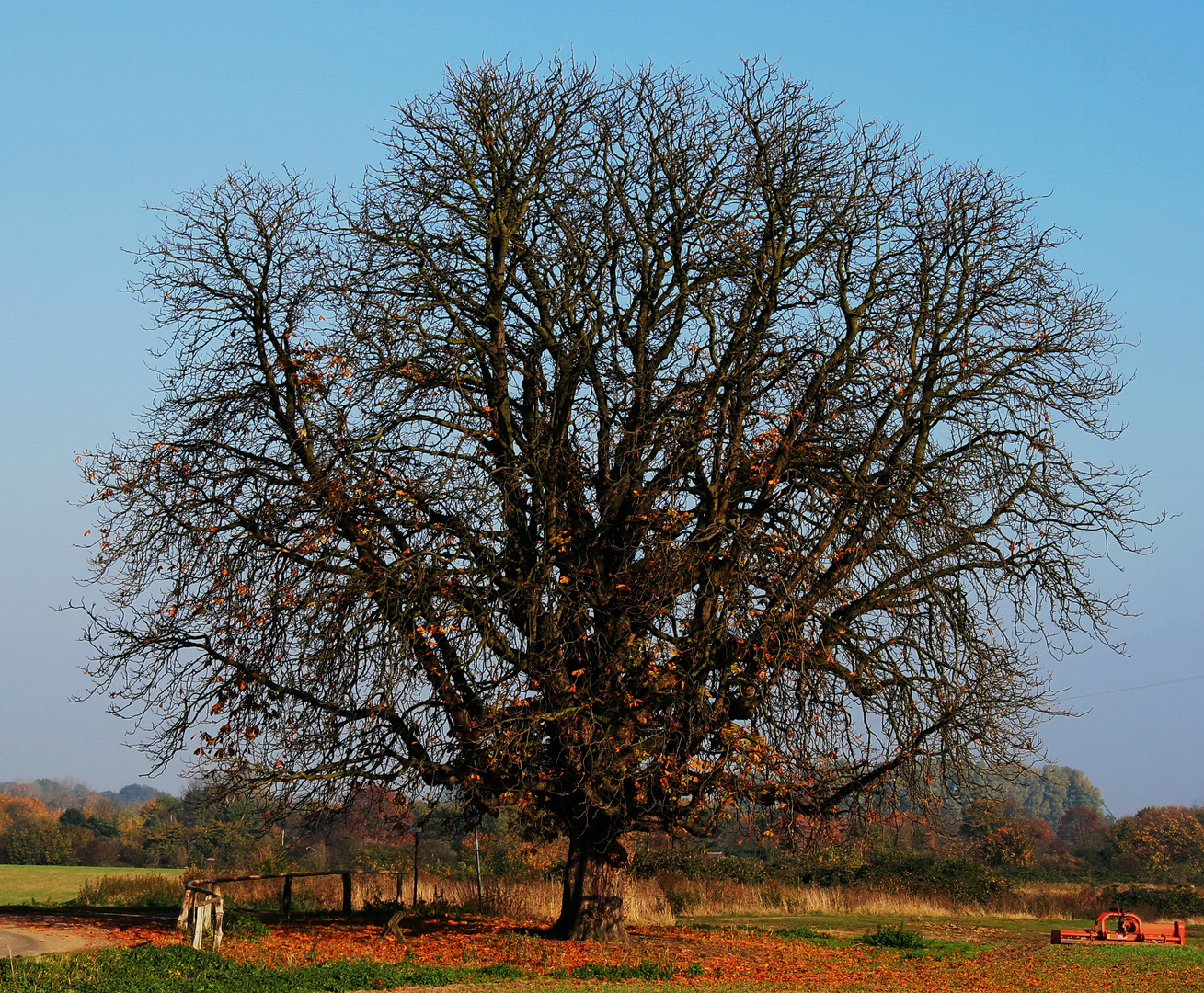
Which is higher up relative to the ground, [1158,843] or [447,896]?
[447,896]

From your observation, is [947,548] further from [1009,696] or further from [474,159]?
[474,159]

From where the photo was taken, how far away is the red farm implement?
1919cm

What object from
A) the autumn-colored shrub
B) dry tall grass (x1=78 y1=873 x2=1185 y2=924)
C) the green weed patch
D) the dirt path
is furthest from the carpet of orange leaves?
the autumn-colored shrub

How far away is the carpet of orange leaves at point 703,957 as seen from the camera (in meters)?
13.7

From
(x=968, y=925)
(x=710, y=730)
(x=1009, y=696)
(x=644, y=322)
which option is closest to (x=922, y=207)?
(x=644, y=322)

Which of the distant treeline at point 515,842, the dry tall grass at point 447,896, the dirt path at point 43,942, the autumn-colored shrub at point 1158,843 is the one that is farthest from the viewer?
the autumn-colored shrub at point 1158,843

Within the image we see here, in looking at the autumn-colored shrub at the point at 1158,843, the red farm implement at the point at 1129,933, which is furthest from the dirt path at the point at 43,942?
the autumn-colored shrub at the point at 1158,843

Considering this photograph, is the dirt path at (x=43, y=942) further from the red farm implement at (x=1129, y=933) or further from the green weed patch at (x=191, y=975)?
the red farm implement at (x=1129, y=933)

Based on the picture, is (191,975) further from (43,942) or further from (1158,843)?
(1158,843)

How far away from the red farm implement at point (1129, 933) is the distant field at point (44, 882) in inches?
754

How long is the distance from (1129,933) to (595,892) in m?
11.2

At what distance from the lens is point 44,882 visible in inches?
1427

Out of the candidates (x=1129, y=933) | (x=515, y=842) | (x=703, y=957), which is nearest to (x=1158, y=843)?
(x=515, y=842)

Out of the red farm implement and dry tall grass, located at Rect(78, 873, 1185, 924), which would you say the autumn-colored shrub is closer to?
dry tall grass, located at Rect(78, 873, 1185, 924)
